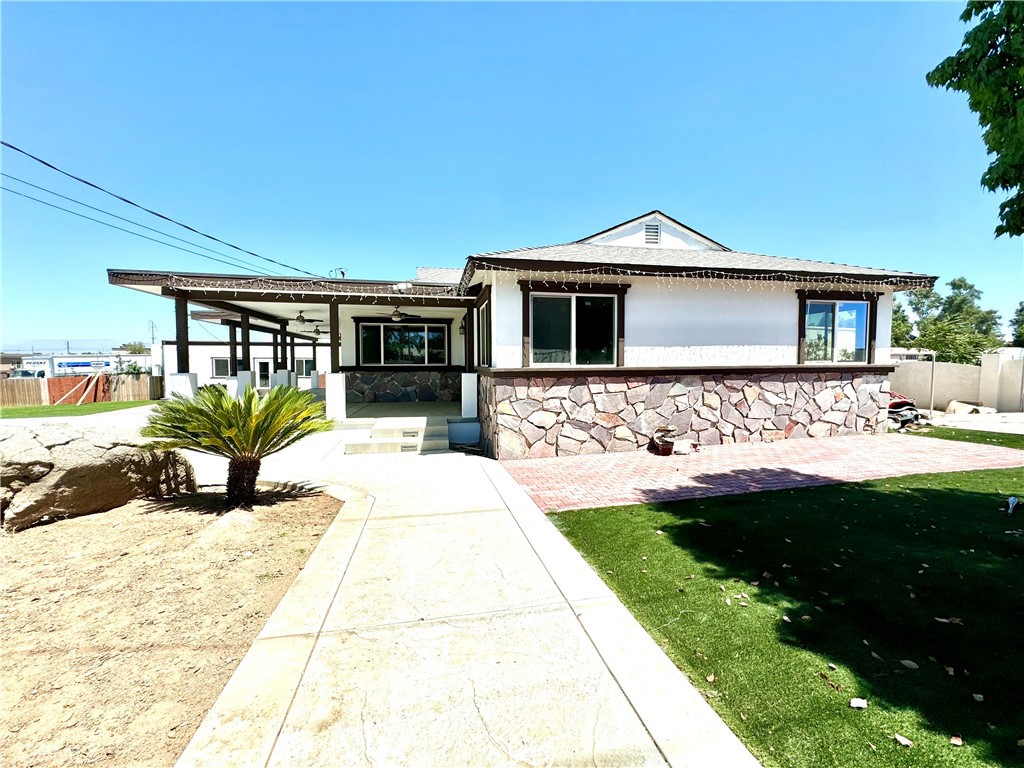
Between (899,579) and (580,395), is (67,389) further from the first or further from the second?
(899,579)

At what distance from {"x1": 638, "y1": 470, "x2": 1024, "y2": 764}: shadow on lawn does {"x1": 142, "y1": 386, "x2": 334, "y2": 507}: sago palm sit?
475 centimetres

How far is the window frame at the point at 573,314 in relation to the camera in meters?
7.96

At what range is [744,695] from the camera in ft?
7.21

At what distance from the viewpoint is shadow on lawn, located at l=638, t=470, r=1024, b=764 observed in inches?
86.7

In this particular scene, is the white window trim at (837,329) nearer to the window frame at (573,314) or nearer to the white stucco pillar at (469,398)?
the window frame at (573,314)

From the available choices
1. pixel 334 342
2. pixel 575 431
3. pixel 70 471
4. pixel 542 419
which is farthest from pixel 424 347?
pixel 70 471

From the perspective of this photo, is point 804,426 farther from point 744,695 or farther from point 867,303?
point 744,695

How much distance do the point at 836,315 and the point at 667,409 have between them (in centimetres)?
486

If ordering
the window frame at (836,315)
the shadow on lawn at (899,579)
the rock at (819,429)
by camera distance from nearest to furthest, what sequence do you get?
1. the shadow on lawn at (899,579)
2. the window frame at (836,315)
3. the rock at (819,429)

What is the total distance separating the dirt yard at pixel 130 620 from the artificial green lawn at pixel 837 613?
2.72 metres

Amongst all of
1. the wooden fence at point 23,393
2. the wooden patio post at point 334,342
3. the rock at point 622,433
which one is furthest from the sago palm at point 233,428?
the wooden fence at point 23,393

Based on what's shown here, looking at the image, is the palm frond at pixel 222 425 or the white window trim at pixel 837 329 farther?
the white window trim at pixel 837 329

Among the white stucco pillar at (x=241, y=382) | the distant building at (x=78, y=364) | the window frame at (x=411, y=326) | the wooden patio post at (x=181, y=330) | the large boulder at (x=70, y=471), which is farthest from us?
the distant building at (x=78, y=364)

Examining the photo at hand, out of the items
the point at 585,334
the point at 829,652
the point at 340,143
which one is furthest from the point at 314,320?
the point at 829,652
